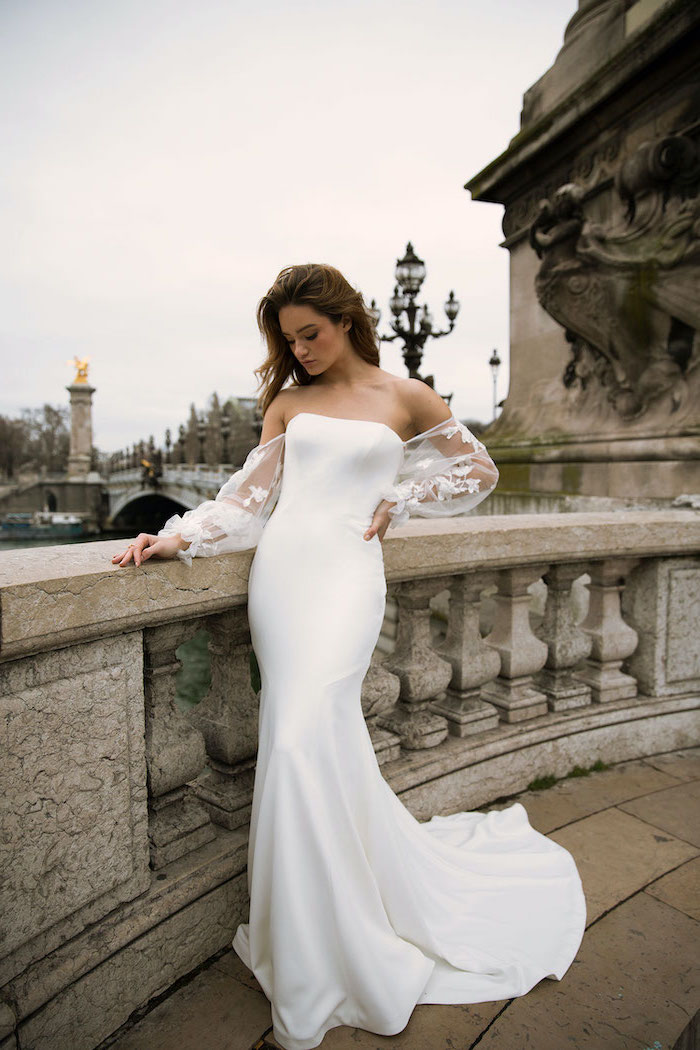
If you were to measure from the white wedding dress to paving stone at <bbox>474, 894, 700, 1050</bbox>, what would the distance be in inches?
2.1

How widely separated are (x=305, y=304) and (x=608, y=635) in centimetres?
202

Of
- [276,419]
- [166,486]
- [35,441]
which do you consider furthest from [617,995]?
[35,441]

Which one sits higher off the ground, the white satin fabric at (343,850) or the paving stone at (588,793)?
the white satin fabric at (343,850)

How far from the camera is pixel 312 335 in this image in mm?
2133

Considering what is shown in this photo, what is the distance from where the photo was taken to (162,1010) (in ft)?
5.50

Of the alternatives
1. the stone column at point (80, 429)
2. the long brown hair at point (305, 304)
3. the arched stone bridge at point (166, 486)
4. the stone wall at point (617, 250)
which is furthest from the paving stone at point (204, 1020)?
the stone column at point (80, 429)

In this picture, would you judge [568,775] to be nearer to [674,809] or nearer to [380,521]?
[674,809]

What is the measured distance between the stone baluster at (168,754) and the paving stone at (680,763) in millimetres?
2156

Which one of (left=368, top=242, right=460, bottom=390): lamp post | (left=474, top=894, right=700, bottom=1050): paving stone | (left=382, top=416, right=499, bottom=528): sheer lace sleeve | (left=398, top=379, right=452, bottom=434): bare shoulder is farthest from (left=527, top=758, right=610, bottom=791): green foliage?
(left=368, top=242, right=460, bottom=390): lamp post

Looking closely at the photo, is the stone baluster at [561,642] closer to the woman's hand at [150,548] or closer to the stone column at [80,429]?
the woman's hand at [150,548]

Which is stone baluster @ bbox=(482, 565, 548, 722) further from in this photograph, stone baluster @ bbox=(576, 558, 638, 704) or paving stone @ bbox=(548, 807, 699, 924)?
paving stone @ bbox=(548, 807, 699, 924)

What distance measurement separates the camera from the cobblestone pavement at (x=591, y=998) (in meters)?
1.58

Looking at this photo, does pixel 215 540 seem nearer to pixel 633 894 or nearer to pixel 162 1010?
pixel 162 1010

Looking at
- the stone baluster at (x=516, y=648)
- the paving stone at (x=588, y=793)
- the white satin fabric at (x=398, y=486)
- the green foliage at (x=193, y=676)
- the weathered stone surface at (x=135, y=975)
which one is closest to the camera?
the weathered stone surface at (x=135, y=975)
